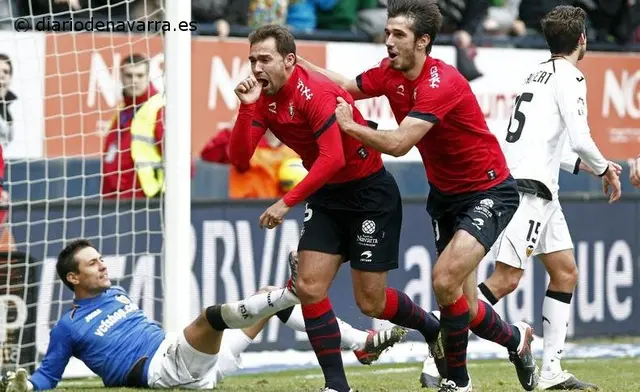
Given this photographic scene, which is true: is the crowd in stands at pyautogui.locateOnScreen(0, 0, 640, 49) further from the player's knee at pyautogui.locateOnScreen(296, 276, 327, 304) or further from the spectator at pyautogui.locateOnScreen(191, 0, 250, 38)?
the player's knee at pyautogui.locateOnScreen(296, 276, 327, 304)

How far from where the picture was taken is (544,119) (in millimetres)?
8203

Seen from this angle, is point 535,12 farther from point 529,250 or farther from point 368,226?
point 368,226

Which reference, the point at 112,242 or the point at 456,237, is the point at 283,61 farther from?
the point at 112,242

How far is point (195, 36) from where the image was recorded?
11.7 metres

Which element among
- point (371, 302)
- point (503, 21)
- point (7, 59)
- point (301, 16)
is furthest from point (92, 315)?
point (503, 21)

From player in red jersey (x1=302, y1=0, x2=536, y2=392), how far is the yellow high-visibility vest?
99.7 inches

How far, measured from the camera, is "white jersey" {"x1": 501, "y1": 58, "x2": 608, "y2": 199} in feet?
26.3

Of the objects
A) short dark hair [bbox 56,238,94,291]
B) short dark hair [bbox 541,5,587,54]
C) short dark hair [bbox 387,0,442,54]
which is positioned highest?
short dark hair [bbox 387,0,442,54]

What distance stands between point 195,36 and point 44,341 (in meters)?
3.32

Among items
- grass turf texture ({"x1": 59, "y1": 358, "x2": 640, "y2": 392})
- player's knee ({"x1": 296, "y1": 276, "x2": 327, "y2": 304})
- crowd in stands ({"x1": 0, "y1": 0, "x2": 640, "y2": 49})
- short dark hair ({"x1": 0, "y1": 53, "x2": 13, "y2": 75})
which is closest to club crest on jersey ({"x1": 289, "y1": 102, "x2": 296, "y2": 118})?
player's knee ({"x1": 296, "y1": 276, "x2": 327, "y2": 304})

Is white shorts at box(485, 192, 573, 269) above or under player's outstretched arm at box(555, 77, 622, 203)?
under

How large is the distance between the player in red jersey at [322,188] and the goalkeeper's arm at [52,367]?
1.42 meters

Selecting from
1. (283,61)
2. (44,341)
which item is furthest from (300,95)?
(44,341)

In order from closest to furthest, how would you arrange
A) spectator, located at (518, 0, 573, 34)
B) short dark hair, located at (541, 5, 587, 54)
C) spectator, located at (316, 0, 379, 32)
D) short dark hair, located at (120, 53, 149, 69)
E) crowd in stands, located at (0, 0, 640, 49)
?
short dark hair, located at (541, 5, 587, 54) < short dark hair, located at (120, 53, 149, 69) < crowd in stands, located at (0, 0, 640, 49) < spectator, located at (316, 0, 379, 32) < spectator, located at (518, 0, 573, 34)
